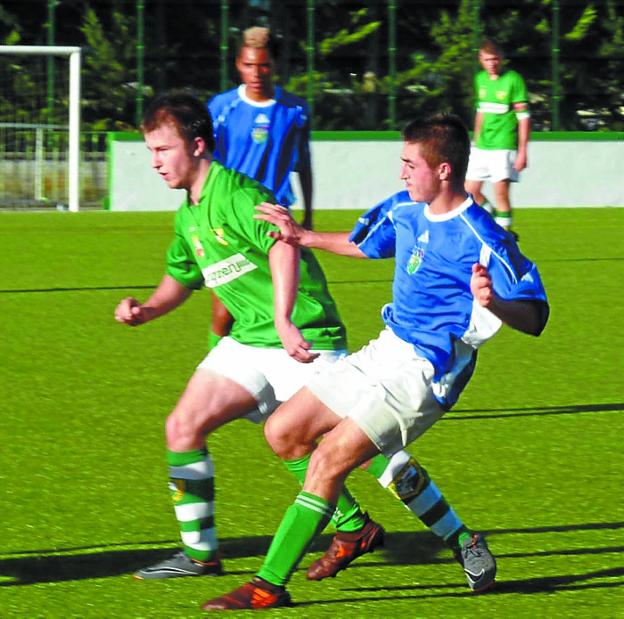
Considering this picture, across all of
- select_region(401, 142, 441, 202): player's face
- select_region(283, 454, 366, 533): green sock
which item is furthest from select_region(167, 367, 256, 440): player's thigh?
select_region(401, 142, 441, 202): player's face

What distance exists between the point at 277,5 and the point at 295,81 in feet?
4.47

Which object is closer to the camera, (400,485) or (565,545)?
(400,485)

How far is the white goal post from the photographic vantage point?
69.3 feet

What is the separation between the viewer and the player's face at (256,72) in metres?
8.42

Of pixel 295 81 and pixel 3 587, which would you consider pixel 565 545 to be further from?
pixel 295 81

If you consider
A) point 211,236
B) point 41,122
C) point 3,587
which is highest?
point 41,122

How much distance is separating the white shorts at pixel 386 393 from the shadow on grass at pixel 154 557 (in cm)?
67

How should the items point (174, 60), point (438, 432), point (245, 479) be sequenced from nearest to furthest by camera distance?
point (245, 479) → point (438, 432) → point (174, 60)

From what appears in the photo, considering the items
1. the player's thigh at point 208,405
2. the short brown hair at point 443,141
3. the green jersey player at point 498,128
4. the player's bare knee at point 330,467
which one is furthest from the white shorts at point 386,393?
the green jersey player at point 498,128

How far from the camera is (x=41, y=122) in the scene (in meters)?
21.6

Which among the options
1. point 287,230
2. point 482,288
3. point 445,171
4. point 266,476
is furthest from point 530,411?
point 482,288

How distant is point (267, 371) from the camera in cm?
520

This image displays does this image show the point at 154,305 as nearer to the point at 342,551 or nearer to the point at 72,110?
the point at 342,551

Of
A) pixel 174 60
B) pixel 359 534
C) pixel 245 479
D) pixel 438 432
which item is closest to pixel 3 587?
pixel 359 534
